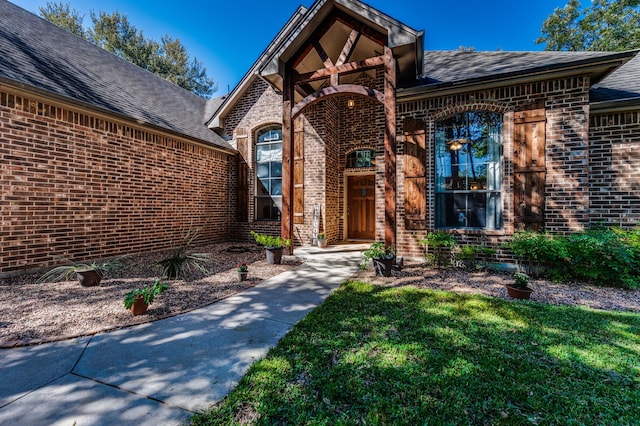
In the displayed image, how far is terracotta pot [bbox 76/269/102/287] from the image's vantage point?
12.6ft

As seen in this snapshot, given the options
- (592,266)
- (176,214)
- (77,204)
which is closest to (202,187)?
(176,214)

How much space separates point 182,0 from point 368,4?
27.0 ft

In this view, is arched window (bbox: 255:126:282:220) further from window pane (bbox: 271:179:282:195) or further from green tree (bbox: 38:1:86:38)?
green tree (bbox: 38:1:86:38)

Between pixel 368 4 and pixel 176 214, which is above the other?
pixel 368 4

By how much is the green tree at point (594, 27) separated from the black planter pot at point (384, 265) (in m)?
18.2

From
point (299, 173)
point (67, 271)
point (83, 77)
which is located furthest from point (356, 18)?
point (67, 271)

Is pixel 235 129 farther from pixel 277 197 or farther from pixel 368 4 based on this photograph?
pixel 368 4

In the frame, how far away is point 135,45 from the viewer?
1919 cm

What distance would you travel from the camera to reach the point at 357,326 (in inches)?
107

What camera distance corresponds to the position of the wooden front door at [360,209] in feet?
28.9

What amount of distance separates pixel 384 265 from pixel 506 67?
4770 millimetres

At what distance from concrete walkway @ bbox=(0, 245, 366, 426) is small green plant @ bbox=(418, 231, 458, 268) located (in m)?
3.01

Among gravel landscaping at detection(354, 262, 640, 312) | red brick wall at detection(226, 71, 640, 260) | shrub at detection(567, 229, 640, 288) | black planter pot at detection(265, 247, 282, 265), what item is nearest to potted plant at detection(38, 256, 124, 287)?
black planter pot at detection(265, 247, 282, 265)

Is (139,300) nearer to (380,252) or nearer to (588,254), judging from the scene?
(380,252)
